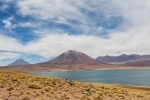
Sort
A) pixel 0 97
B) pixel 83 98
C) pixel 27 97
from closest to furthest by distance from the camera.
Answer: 1. pixel 0 97
2. pixel 27 97
3. pixel 83 98

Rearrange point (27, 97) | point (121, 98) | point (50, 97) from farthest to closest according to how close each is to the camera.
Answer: point (121, 98) < point (50, 97) < point (27, 97)

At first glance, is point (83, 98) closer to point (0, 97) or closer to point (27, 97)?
point (27, 97)

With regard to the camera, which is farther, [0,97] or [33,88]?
[33,88]

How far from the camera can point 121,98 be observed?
1201 inches

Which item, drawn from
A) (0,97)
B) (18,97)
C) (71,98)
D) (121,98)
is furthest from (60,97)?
(121,98)

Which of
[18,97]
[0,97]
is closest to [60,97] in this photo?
[18,97]

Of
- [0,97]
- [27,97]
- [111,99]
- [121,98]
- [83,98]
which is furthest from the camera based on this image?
[121,98]

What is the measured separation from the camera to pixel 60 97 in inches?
982

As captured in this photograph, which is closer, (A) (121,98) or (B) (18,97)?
(B) (18,97)

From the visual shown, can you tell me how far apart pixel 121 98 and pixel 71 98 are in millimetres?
8858

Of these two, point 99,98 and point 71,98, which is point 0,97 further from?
point 99,98

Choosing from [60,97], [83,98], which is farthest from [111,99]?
[60,97]

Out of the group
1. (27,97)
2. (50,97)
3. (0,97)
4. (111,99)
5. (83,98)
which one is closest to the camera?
(0,97)

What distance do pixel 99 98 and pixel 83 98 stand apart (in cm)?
260
